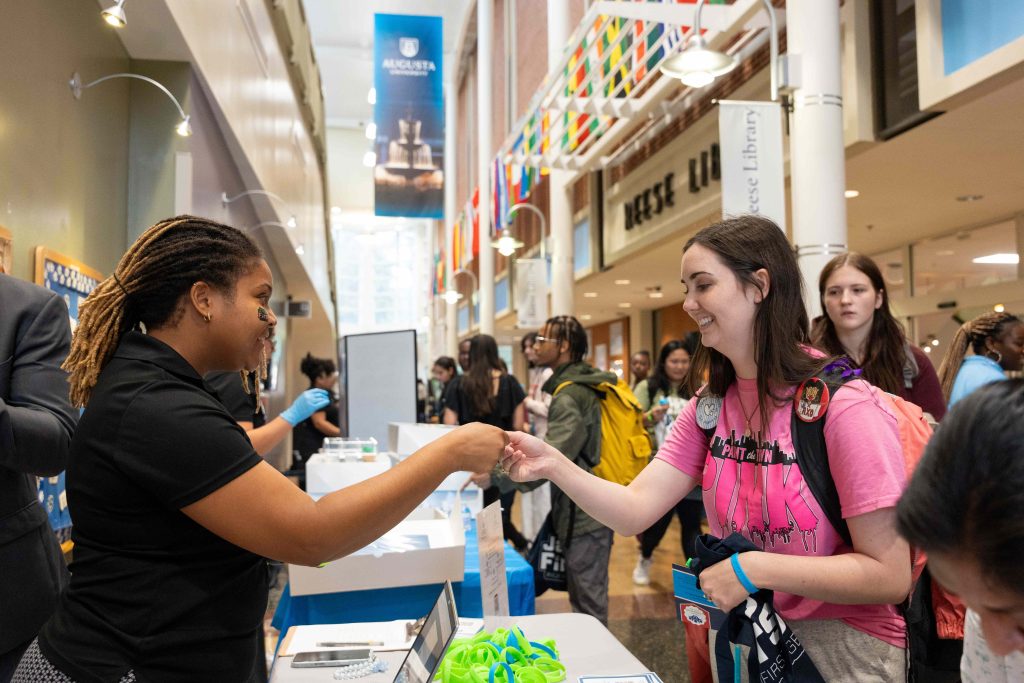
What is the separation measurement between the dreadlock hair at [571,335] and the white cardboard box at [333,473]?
1317 millimetres

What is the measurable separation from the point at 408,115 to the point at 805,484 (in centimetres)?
1517

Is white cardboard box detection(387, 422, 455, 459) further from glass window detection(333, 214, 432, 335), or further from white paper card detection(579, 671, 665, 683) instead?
glass window detection(333, 214, 432, 335)

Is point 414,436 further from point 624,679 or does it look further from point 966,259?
point 966,259

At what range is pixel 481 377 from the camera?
597 cm

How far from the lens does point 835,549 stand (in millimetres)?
1547

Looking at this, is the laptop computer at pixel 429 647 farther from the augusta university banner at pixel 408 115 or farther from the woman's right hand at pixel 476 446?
the augusta university banner at pixel 408 115

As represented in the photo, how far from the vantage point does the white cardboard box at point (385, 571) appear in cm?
252

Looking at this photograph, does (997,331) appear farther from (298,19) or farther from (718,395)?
(298,19)

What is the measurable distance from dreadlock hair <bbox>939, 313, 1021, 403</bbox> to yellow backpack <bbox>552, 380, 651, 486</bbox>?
1.46 meters

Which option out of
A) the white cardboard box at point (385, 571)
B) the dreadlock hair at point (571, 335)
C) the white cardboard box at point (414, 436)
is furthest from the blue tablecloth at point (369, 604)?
the dreadlock hair at point (571, 335)

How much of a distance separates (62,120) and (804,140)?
3.93m

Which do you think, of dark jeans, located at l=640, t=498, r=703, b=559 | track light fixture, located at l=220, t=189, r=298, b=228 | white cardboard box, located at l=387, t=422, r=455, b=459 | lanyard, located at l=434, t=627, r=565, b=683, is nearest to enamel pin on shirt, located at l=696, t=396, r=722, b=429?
lanyard, located at l=434, t=627, r=565, b=683

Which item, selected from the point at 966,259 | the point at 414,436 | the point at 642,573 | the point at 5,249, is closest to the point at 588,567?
the point at 414,436

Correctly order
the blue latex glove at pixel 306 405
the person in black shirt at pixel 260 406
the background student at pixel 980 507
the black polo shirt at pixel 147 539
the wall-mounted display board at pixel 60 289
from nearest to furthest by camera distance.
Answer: the background student at pixel 980 507 → the black polo shirt at pixel 147 539 → the person in black shirt at pixel 260 406 → the wall-mounted display board at pixel 60 289 → the blue latex glove at pixel 306 405
